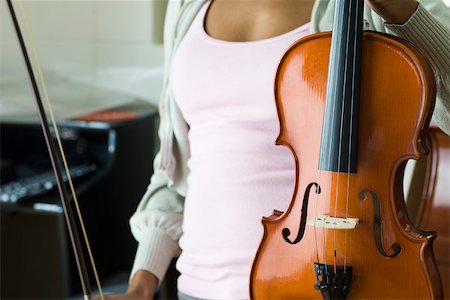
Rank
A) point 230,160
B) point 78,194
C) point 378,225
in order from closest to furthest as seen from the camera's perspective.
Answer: point 378,225, point 230,160, point 78,194

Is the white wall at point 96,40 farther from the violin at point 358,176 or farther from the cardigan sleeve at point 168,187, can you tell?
the violin at point 358,176

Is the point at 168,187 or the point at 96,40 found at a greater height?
the point at 96,40

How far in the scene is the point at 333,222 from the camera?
87 cm

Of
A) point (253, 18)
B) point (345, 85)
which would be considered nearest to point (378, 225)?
point (345, 85)

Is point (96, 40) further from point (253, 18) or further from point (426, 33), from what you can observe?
point (426, 33)

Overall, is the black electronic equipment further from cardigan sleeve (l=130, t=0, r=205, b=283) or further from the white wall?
cardigan sleeve (l=130, t=0, r=205, b=283)

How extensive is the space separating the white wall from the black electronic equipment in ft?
0.85

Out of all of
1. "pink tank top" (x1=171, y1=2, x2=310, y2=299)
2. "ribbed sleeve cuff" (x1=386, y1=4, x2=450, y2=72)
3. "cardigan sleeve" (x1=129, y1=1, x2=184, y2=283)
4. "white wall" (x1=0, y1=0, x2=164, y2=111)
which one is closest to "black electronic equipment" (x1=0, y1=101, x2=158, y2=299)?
"white wall" (x1=0, y1=0, x2=164, y2=111)

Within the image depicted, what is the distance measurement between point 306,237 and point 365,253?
0.07 meters

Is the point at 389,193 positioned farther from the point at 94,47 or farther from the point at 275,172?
the point at 94,47

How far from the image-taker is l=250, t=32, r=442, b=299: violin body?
2.79 ft

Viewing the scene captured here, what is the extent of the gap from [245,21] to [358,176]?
349mm

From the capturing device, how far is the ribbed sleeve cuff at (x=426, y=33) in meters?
0.89

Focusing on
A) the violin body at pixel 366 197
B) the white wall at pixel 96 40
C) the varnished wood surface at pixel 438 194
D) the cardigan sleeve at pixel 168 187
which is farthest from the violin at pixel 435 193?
the white wall at pixel 96 40
